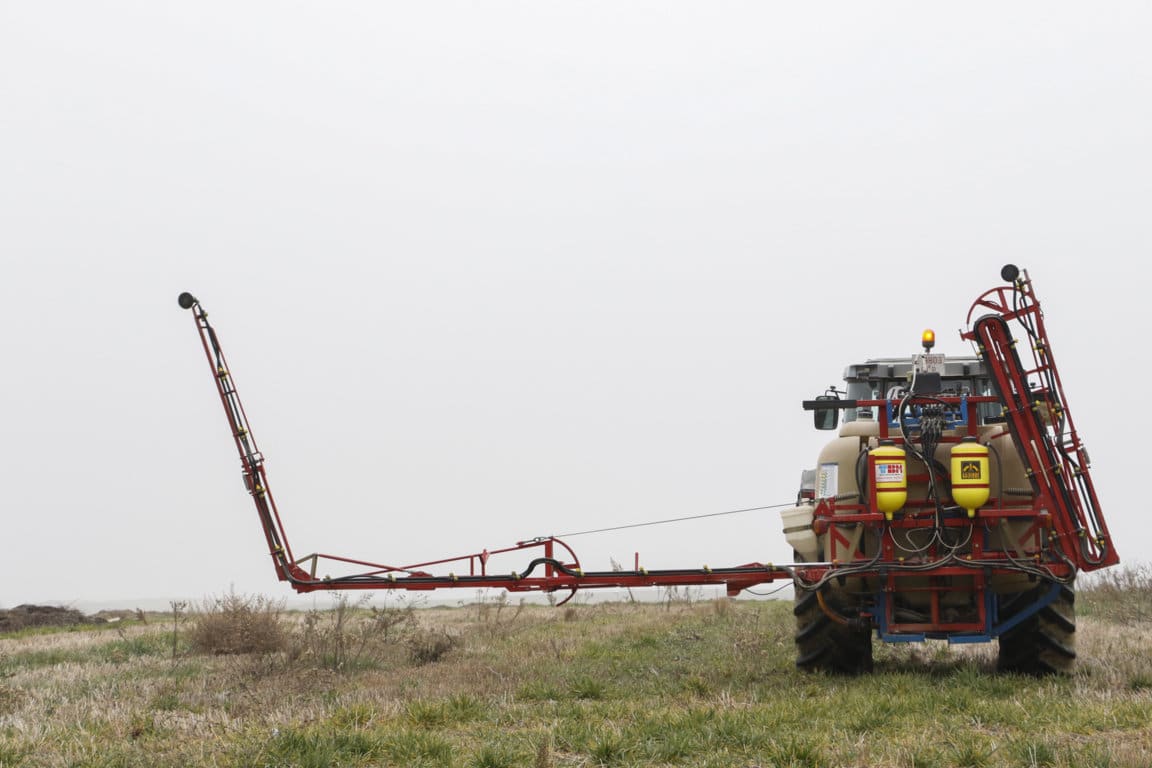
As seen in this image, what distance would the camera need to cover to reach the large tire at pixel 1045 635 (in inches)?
364

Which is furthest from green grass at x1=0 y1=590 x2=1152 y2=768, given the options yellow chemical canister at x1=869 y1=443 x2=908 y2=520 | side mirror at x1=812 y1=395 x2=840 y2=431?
side mirror at x1=812 y1=395 x2=840 y2=431

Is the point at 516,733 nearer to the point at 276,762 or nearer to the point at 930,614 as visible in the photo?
the point at 276,762

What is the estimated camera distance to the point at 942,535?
9211mm

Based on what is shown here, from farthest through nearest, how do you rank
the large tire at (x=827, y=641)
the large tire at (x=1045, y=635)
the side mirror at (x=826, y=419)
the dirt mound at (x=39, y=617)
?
1. the dirt mound at (x=39, y=617)
2. the side mirror at (x=826, y=419)
3. the large tire at (x=827, y=641)
4. the large tire at (x=1045, y=635)

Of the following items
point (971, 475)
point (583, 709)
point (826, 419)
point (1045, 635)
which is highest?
point (826, 419)

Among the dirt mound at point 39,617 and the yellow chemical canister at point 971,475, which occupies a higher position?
the yellow chemical canister at point 971,475

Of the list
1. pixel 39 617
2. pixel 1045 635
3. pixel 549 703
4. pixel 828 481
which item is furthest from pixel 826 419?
Answer: pixel 39 617

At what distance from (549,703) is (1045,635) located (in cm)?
420

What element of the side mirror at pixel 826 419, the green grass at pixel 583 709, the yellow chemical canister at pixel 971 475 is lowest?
the green grass at pixel 583 709

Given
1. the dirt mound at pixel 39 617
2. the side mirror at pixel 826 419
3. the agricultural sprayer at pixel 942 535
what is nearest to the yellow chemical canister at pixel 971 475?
the agricultural sprayer at pixel 942 535

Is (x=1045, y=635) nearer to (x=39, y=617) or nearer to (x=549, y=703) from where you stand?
(x=549, y=703)

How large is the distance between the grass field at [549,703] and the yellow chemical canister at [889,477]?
4.70 ft

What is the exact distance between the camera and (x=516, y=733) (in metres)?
7.29

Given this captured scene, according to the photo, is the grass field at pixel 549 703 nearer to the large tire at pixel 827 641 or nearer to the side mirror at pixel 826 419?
the large tire at pixel 827 641
